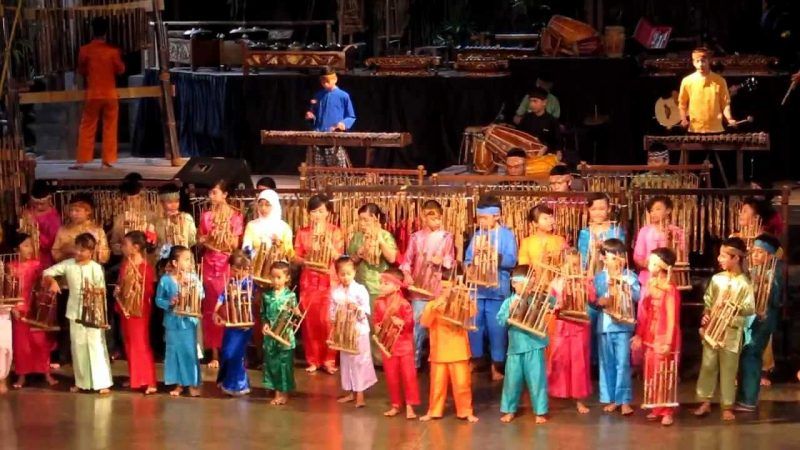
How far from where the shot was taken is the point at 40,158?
742 inches

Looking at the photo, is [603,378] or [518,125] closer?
[603,378]

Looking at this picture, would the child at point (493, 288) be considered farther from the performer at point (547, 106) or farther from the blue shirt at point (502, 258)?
the performer at point (547, 106)

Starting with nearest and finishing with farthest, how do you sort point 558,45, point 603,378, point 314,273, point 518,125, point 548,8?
point 603,378 → point 314,273 → point 518,125 → point 558,45 → point 548,8

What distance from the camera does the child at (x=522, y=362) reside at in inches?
453

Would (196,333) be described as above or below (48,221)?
below

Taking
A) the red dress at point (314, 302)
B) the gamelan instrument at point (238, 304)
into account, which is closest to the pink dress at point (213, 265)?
the red dress at point (314, 302)

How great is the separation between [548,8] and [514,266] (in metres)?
8.91

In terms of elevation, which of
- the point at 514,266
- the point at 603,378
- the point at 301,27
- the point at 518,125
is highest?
the point at 301,27

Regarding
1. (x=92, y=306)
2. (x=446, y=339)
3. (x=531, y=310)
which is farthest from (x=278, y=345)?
(x=531, y=310)

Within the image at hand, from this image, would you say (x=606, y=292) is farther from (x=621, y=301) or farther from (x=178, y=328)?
(x=178, y=328)

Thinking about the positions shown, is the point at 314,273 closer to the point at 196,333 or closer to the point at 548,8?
the point at 196,333

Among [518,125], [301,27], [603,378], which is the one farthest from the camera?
[301,27]

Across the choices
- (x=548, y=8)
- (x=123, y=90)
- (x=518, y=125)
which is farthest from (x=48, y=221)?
(x=548, y=8)

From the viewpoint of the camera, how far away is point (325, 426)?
37.8ft
